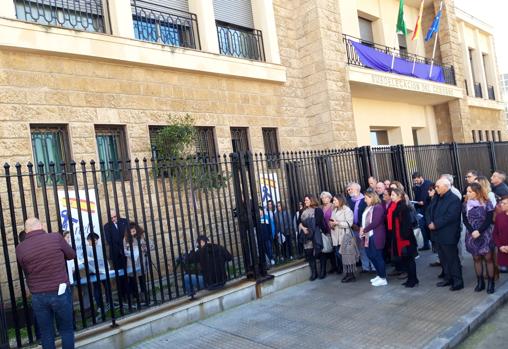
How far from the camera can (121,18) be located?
8.78 meters

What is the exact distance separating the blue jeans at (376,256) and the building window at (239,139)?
190 inches

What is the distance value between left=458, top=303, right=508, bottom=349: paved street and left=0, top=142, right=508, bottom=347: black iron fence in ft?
10.2

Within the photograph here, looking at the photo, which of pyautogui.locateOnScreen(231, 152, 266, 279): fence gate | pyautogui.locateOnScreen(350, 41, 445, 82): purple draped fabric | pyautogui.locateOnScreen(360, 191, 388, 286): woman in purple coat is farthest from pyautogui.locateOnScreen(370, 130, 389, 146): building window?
pyautogui.locateOnScreen(231, 152, 266, 279): fence gate

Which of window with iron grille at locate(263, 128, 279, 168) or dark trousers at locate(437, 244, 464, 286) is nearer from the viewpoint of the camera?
dark trousers at locate(437, 244, 464, 286)

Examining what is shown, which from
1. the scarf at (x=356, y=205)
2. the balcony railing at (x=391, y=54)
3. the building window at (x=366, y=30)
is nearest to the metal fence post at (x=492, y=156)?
the balcony railing at (x=391, y=54)

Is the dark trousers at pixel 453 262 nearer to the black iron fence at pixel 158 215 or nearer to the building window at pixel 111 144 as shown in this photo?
the black iron fence at pixel 158 215

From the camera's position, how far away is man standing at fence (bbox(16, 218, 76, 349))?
432 cm

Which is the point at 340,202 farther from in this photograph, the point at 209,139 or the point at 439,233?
the point at 209,139

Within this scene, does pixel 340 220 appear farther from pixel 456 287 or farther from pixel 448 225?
pixel 456 287

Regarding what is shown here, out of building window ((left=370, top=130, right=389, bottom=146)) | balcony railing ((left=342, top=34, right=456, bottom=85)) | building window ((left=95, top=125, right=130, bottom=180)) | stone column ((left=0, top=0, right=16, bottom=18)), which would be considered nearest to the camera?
stone column ((left=0, top=0, right=16, bottom=18))

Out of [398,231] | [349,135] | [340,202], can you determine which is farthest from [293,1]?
[398,231]

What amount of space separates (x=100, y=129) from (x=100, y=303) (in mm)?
4278

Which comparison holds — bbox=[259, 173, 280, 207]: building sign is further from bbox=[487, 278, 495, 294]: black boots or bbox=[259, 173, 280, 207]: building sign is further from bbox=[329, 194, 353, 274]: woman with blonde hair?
bbox=[487, 278, 495, 294]: black boots

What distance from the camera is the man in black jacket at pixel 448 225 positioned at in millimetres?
5992
